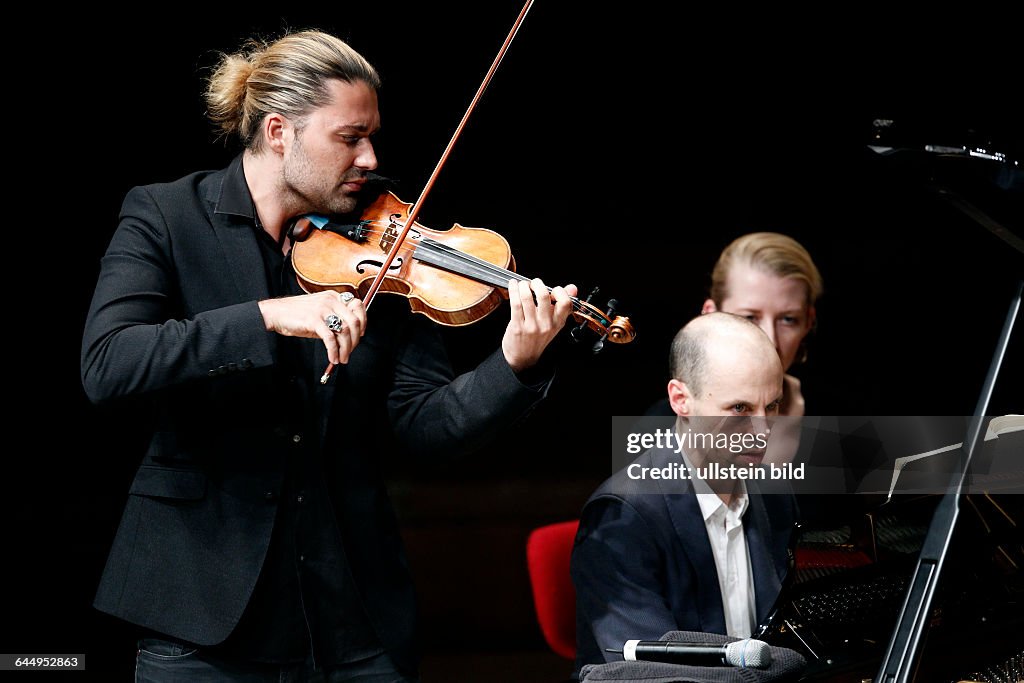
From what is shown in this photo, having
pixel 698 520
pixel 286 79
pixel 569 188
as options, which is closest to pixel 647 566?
pixel 698 520

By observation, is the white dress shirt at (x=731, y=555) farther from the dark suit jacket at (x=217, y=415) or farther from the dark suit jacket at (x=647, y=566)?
the dark suit jacket at (x=217, y=415)

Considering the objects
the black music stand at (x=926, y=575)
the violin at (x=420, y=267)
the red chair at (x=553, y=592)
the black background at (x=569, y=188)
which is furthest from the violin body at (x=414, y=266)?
the black background at (x=569, y=188)

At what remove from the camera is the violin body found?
185 cm

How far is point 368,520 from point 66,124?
1723 millimetres

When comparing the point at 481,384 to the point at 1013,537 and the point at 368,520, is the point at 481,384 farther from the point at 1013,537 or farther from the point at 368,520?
the point at 1013,537

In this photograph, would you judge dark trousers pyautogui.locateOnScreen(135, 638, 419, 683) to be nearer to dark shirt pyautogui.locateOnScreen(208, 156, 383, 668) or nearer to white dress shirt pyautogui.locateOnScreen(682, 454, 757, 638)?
dark shirt pyautogui.locateOnScreen(208, 156, 383, 668)

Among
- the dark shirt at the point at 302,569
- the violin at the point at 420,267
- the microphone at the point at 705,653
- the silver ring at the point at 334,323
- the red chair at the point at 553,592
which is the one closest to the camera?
the microphone at the point at 705,653

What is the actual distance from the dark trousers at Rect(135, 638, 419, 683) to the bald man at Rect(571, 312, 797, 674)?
38 cm

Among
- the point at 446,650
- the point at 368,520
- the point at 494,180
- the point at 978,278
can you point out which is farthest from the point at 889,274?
the point at 368,520

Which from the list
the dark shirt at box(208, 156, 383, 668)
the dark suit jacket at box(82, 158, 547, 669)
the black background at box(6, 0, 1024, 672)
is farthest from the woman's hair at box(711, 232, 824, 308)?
the dark shirt at box(208, 156, 383, 668)

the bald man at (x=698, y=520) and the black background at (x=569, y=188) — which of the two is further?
the black background at (x=569, y=188)

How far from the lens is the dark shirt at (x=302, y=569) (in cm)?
175

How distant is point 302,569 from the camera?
5.82 feet

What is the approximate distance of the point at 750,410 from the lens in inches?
78.5
